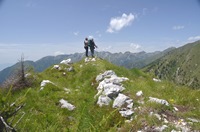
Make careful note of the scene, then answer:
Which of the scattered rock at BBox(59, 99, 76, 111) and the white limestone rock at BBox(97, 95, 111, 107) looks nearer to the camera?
the white limestone rock at BBox(97, 95, 111, 107)

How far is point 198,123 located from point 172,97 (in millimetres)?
4212

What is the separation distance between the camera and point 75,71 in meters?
24.8

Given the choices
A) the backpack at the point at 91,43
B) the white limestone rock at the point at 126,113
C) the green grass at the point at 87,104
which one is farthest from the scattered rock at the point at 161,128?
the backpack at the point at 91,43

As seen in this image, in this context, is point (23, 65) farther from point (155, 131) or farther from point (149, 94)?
point (155, 131)

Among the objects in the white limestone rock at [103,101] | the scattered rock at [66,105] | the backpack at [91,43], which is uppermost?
the backpack at [91,43]

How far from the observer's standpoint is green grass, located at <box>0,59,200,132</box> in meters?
3.64

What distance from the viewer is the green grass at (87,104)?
364 cm

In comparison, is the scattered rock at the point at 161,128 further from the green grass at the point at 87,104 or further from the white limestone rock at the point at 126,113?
the white limestone rock at the point at 126,113

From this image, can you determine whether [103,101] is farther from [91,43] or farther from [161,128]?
[91,43]

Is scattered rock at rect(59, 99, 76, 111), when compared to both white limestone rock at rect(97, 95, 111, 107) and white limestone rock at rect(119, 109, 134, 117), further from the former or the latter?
white limestone rock at rect(119, 109, 134, 117)

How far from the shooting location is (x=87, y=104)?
12.8ft

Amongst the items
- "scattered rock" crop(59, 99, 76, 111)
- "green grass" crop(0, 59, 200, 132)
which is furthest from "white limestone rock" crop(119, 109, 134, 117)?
"scattered rock" crop(59, 99, 76, 111)

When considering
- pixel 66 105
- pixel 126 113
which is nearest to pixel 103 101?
pixel 126 113

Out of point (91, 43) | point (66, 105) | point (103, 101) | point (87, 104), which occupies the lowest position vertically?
point (66, 105)
